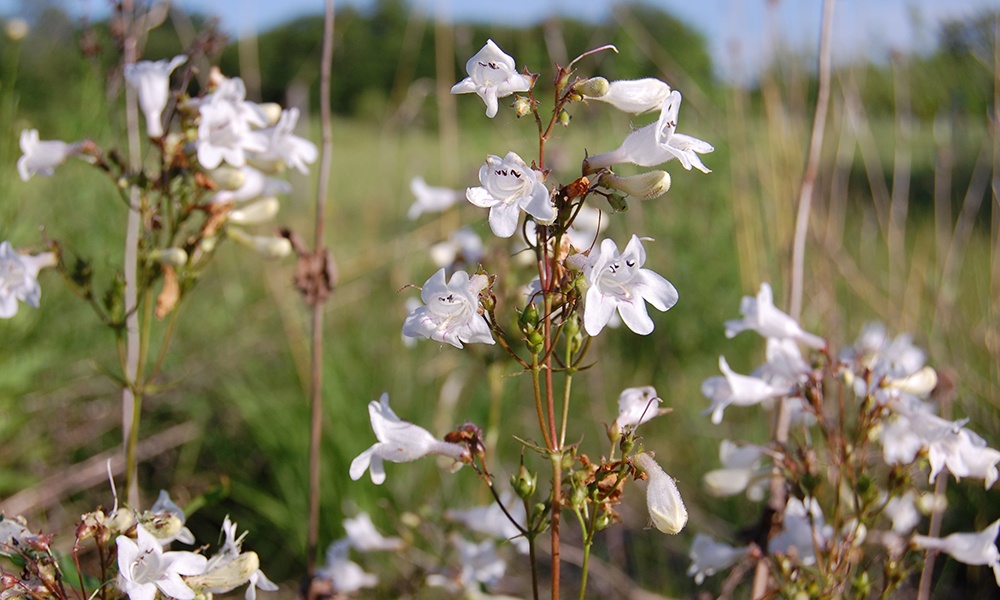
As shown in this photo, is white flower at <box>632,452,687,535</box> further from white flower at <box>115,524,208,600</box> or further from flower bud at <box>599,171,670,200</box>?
white flower at <box>115,524,208,600</box>

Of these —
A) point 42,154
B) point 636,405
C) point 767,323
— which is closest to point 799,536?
point 767,323

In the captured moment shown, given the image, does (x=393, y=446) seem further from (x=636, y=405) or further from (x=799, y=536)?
(x=799, y=536)

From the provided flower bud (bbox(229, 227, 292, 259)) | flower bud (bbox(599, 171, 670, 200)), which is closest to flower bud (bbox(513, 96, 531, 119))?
flower bud (bbox(599, 171, 670, 200))

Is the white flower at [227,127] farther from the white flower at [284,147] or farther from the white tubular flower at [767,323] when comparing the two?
the white tubular flower at [767,323]

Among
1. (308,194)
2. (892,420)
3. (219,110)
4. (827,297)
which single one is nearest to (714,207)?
(827,297)

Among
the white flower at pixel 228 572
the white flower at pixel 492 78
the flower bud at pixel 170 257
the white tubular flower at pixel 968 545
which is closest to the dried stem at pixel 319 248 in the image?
the flower bud at pixel 170 257

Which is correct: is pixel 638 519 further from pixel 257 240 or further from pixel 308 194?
pixel 308 194
